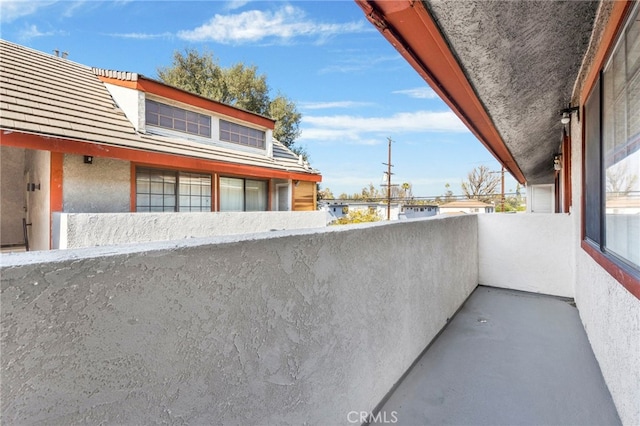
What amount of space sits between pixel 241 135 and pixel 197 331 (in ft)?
32.0

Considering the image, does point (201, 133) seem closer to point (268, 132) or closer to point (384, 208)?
point (268, 132)

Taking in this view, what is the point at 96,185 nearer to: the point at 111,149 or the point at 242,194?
the point at 111,149

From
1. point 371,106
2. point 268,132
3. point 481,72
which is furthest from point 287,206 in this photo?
point 371,106

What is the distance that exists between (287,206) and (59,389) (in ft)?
32.2

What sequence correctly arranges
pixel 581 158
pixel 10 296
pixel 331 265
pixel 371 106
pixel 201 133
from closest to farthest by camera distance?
pixel 10 296
pixel 331 265
pixel 581 158
pixel 201 133
pixel 371 106

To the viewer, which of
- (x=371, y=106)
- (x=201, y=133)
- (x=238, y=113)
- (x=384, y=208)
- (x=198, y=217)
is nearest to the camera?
(x=198, y=217)

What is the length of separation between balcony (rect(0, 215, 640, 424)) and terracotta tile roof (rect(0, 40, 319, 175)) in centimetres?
607

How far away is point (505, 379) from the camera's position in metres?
3.15

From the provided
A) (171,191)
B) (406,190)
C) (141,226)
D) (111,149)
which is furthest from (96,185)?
(406,190)

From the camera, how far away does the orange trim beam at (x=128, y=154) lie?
5.07 meters

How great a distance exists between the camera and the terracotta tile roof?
551 cm

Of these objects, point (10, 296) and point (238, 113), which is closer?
point (10, 296)

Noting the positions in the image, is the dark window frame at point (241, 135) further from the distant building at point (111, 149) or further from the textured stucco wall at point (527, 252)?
the textured stucco wall at point (527, 252)

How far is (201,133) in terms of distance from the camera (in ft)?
29.6
